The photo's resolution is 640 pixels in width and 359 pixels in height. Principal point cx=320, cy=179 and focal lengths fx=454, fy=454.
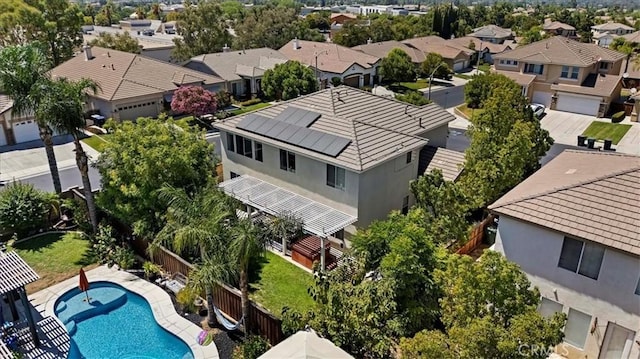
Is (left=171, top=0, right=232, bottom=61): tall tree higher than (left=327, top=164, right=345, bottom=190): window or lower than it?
higher

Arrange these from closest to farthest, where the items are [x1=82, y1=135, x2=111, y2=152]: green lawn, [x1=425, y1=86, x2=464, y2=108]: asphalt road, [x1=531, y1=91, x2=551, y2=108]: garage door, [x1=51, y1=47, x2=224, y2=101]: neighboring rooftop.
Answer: [x1=82, y1=135, x2=111, y2=152]: green lawn, [x1=51, y1=47, x2=224, y2=101]: neighboring rooftop, [x1=531, y1=91, x2=551, y2=108]: garage door, [x1=425, y1=86, x2=464, y2=108]: asphalt road

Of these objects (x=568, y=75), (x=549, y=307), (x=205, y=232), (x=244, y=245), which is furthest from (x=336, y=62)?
(x=244, y=245)

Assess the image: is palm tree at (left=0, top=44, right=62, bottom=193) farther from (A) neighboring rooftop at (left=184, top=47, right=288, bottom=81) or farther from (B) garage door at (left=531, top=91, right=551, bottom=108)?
(B) garage door at (left=531, top=91, right=551, bottom=108)

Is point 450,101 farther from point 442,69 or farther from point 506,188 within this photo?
point 506,188

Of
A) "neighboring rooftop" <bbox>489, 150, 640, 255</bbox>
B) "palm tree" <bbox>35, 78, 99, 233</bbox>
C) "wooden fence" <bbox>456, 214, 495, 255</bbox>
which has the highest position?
"palm tree" <bbox>35, 78, 99, 233</bbox>

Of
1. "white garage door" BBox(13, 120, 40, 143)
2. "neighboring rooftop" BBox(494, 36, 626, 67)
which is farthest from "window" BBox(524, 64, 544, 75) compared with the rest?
"white garage door" BBox(13, 120, 40, 143)

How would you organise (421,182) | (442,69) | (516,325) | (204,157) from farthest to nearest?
(442,69) → (204,157) → (421,182) → (516,325)

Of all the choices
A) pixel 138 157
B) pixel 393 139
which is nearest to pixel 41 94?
pixel 138 157

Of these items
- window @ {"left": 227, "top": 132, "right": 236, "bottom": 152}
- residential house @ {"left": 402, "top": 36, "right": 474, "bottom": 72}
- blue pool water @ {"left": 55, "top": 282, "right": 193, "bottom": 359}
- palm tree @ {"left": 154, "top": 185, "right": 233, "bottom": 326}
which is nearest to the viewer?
palm tree @ {"left": 154, "top": 185, "right": 233, "bottom": 326}
